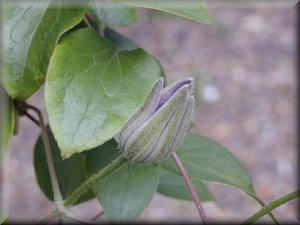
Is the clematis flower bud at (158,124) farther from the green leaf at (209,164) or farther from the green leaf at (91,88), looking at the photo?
the green leaf at (209,164)

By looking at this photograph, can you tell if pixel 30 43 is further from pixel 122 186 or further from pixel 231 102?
pixel 231 102

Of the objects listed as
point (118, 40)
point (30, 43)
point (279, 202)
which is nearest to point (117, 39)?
point (118, 40)

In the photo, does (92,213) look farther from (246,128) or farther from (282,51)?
(282,51)

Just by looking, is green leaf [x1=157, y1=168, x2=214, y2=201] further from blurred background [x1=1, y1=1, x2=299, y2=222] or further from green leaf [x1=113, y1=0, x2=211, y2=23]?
blurred background [x1=1, y1=1, x2=299, y2=222]

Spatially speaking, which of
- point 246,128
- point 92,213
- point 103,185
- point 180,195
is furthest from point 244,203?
point 103,185

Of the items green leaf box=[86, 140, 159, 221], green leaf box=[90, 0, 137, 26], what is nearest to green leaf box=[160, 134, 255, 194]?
green leaf box=[86, 140, 159, 221]

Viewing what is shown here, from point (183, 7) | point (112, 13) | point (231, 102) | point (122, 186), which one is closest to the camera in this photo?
point (183, 7)
